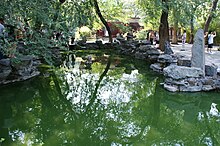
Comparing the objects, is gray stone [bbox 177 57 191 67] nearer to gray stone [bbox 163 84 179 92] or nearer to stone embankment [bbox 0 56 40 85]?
gray stone [bbox 163 84 179 92]

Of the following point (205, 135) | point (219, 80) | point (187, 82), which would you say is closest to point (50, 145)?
point (205, 135)

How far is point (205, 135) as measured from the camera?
465cm

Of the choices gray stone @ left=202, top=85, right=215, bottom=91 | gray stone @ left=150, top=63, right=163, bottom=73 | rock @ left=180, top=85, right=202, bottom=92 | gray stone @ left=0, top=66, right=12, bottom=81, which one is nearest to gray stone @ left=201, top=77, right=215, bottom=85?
gray stone @ left=202, top=85, right=215, bottom=91

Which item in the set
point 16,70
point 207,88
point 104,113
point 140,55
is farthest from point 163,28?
point 104,113

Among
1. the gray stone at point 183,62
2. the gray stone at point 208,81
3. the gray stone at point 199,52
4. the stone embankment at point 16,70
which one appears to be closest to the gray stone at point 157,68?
the gray stone at point 183,62

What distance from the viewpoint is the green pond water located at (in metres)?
4.38

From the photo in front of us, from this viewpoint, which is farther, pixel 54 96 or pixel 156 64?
pixel 156 64

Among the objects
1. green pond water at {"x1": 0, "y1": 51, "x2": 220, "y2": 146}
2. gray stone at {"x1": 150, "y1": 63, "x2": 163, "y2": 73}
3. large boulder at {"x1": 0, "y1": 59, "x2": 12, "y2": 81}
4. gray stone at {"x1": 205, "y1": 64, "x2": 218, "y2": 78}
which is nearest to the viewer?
green pond water at {"x1": 0, "y1": 51, "x2": 220, "y2": 146}

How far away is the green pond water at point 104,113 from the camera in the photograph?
4.38 m

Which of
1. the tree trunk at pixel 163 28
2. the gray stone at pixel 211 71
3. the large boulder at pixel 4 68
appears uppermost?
the tree trunk at pixel 163 28

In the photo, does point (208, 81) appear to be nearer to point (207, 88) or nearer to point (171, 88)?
point (207, 88)

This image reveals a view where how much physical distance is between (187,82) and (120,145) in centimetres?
368

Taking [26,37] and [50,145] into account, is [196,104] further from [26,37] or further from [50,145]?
[26,37]

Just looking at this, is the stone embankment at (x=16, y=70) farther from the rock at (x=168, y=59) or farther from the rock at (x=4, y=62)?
the rock at (x=168, y=59)
